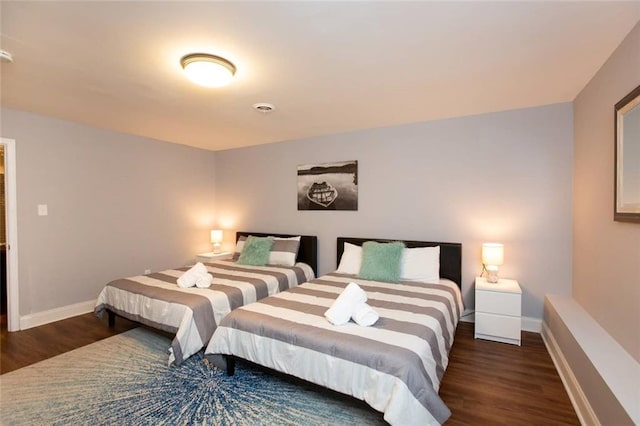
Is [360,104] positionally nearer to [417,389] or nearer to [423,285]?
[423,285]

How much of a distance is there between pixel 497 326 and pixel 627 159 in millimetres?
1810

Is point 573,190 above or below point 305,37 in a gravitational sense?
below

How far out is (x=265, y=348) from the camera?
6.76ft

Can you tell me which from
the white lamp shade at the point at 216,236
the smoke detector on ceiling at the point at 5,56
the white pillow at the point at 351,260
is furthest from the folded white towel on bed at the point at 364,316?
the white lamp shade at the point at 216,236

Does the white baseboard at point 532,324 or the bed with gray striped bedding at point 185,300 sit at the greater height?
the bed with gray striped bedding at point 185,300

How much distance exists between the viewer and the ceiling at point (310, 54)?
1614 mm

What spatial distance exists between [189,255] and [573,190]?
5.26 metres

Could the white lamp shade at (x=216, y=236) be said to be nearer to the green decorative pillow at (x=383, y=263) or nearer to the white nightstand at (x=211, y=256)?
the white nightstand at (x=211, y=256)

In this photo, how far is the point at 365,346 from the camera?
1748mm

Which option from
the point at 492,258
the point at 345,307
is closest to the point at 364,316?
the point at 345,307

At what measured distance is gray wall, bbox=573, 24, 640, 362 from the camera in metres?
1.78

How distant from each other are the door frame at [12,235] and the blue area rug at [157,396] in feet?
3.79

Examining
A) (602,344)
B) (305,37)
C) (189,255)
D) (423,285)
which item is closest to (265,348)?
(423,285)

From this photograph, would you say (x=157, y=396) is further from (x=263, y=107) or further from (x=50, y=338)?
(x=263, y=107)
